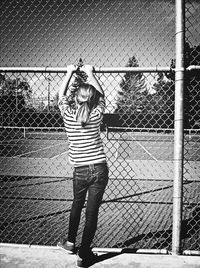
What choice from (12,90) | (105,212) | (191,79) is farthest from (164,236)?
(12,90)

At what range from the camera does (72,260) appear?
8.77 feet

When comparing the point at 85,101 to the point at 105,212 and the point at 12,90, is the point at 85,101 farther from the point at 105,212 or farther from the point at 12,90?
the point at 12,90

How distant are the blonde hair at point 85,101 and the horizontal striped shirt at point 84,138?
0.06m

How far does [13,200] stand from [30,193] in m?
0.61

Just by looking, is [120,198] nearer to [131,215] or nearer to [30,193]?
[131,215]

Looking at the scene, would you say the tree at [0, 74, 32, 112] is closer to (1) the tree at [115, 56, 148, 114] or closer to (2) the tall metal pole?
(1) the tree at [115, 56, 148, 114]

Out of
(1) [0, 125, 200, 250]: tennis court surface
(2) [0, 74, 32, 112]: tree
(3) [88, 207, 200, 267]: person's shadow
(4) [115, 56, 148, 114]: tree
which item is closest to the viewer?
(3) [88, 207, 200, 267]: person's shadow

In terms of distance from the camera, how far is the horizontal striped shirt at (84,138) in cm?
255

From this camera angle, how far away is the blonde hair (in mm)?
2488

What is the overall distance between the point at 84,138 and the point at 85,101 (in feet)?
1.34

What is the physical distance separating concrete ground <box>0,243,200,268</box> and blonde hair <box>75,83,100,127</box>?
1.58 metres

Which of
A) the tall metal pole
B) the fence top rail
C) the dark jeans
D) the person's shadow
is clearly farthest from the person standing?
the tall metal pole

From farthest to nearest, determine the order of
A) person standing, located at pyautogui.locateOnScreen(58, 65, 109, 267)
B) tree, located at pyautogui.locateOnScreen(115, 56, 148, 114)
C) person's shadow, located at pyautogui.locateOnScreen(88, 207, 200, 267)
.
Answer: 1. tree, located at pyautogui.locateOnScreen(115, 56, 148, 114)
2. person's shadow, located at pyautogui.locateOnScreen(88, 207, 200, 267)
3. person standing, located at pyautogui.locateOnScreen(58, 65, 109, 267)

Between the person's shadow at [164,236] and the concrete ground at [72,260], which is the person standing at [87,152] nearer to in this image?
the concrete ground at [72,260]
